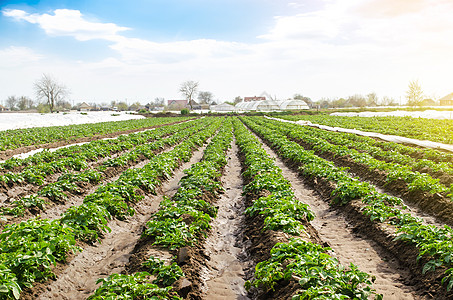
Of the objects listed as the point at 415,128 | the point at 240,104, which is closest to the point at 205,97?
the point at 240,104

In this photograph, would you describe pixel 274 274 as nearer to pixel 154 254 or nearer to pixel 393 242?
pixel 154 254

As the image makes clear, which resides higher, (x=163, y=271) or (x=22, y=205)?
(x=22, y=205)

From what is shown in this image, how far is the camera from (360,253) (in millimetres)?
6234

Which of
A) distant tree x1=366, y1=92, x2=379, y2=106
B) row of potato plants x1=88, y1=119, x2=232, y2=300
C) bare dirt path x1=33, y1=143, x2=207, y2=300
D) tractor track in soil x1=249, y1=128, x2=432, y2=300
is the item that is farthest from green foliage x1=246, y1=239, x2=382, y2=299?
distant tree x1=366, y1=92, x2=379, y2=106

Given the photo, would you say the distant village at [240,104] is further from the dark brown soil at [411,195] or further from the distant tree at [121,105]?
the dark brown soil at [411,195]

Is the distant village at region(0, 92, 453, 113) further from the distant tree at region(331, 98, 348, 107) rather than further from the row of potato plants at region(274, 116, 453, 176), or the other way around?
the row of potato plants at region(274, 116, 453, 176)

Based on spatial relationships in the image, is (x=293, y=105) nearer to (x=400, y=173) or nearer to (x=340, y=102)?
(x=340, y=102)

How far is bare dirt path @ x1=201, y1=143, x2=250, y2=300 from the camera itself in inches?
200

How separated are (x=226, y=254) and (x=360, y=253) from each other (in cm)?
267

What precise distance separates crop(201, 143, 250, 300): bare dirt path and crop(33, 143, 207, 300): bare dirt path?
1.63 metres

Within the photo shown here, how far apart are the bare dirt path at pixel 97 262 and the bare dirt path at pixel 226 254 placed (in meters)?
1.63

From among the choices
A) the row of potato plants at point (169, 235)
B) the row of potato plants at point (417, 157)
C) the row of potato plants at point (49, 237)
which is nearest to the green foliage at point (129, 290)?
the row of potato plants at point (169, 235)

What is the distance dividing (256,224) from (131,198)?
12.5 ft

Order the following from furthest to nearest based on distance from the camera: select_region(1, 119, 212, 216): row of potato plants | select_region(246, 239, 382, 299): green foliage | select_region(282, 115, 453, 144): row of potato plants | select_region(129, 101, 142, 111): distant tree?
select_region(129, 101, 142, 111): distant tree → select_region(282, 115, 453, 144): row of potato plants → select_region(1, 119, 212, 216): row of potato plants → select_region(246, 239, 382, 299): green foliage
